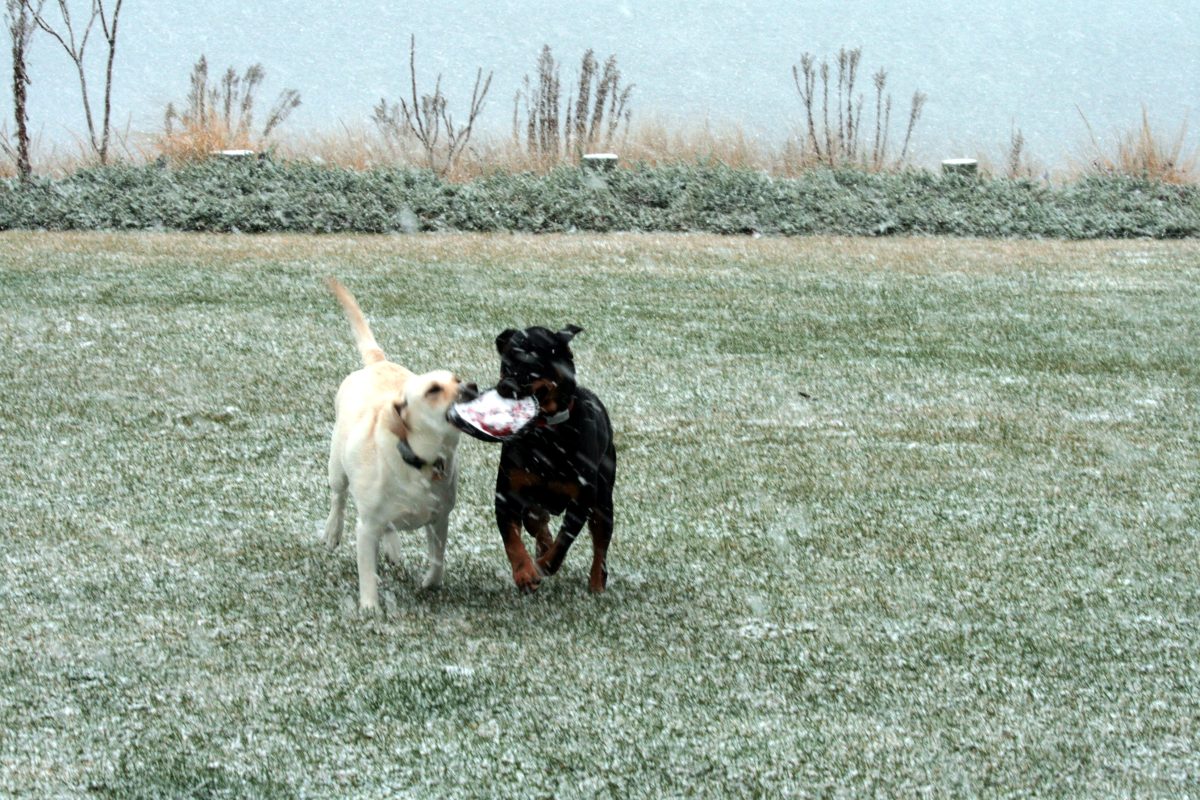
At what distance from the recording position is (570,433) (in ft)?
14.9

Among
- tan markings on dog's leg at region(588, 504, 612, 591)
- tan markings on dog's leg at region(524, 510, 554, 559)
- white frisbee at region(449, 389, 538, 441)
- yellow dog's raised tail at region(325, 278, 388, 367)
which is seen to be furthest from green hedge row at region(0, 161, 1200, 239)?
white frisbee at region(449, 389, 538, 441)

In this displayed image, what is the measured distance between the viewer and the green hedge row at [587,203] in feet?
48.6

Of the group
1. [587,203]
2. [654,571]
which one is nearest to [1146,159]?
[587,203]

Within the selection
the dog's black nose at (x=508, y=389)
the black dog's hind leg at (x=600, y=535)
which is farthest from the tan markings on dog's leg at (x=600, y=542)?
the dog's black nose at (x=508, y=389)

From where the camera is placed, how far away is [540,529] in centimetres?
495

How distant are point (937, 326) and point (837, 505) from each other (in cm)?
466

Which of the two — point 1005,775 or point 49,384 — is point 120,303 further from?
point 1005,775

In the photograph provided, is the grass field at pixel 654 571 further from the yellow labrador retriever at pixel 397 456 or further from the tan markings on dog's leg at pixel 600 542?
the yellow labrador retriever at pixel 397 456

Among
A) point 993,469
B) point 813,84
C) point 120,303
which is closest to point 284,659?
point 993,469

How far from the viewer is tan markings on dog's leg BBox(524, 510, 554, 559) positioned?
4.89 meters

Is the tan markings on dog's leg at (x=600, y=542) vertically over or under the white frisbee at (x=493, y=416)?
under

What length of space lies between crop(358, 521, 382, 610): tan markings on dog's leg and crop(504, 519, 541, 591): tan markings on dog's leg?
412mm

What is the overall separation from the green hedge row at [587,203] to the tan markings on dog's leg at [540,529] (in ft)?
32.9

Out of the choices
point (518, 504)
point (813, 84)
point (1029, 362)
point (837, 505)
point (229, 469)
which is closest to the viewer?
point (518, 504)
